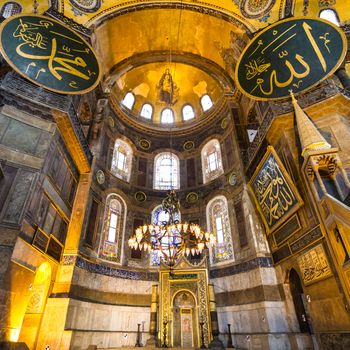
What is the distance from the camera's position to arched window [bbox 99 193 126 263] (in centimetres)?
1045

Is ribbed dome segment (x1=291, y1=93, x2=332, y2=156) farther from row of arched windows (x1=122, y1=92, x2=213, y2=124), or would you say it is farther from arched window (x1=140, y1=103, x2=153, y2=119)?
arched window (x1=140, y1=103, x2=153, y2=119)

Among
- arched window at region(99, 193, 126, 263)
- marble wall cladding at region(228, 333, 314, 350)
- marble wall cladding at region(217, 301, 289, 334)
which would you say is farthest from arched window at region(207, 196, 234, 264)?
arched window at region(99, 193, 126, 263)

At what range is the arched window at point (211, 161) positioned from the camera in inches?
514

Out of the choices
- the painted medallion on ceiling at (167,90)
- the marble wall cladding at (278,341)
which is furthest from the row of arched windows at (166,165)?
the marble wall cladding at (278,341)

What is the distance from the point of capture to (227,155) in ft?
41.1

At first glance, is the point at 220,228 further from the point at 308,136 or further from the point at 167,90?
the point at 167,90

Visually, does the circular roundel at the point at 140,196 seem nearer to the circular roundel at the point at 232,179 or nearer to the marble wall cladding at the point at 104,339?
the circular roundel at the point at 232,179

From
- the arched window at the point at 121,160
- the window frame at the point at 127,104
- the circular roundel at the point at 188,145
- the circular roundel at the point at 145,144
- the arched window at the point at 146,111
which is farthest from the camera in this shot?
the arched window at the point at 146,111

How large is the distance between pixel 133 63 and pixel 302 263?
1370 cm

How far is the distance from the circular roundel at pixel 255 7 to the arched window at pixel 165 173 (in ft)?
26.9

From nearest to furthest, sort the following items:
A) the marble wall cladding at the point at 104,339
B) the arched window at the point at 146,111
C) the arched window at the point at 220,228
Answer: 1. the marble wall cladding at the point at 104,339
2. the arched window at the point at 220,228
3. the arched window at the point at 146,111

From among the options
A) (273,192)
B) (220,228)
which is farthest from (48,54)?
(220,228)

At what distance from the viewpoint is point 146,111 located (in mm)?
15945

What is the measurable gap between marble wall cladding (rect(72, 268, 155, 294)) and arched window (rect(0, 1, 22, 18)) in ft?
36.4
